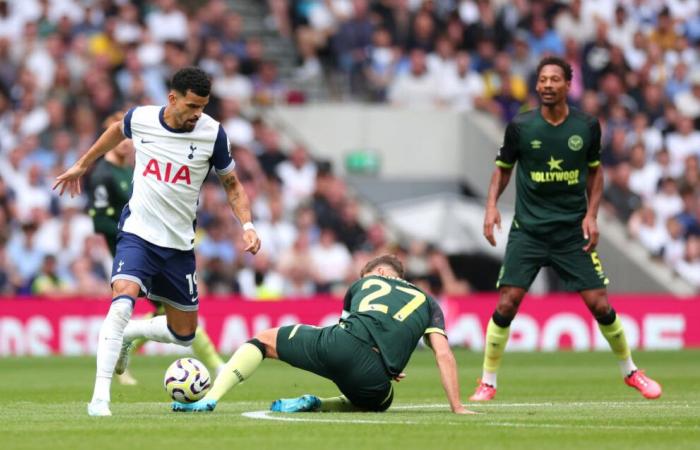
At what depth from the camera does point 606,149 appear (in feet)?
97.1

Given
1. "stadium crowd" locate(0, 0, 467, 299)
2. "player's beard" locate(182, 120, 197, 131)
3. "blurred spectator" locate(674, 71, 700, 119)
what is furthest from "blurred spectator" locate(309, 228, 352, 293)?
"player's beard" locate(182, 120, 197, 131)

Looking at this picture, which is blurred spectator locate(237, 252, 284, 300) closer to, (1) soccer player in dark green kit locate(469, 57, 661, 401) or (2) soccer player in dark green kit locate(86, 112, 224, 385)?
(2) soccer player in dark green kit locate(86, 112, 224, 385)

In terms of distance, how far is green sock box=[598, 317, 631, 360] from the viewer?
13.5 metres

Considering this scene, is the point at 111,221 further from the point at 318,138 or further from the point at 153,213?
the point at 318,138

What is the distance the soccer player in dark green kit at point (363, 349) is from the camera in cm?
1094

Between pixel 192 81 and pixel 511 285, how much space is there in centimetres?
357

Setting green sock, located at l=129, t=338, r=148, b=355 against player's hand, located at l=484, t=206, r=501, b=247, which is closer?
player's hand, located at l=484, t=206, r=501, b=247

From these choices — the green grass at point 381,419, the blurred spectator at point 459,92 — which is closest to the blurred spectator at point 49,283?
the green grass at point 381,419

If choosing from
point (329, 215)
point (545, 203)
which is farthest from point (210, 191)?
point (545, 203)

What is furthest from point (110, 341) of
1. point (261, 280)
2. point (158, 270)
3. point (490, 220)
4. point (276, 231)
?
point (276, 231)

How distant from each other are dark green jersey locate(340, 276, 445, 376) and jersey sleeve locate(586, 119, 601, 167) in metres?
2.60

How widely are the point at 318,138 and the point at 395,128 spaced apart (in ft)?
5.06

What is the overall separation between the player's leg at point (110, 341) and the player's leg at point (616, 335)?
13.6ft

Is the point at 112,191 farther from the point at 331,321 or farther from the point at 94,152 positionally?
the point at 331,321
